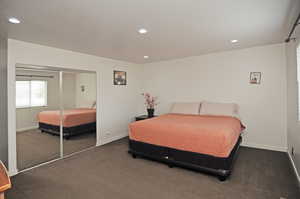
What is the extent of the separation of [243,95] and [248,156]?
4.67 ft

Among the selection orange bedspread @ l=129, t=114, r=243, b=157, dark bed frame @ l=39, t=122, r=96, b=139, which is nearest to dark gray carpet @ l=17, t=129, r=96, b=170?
dark bed frame @ l=39, t=122, r=96, b=139

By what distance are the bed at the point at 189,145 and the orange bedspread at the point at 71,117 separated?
1483 mm

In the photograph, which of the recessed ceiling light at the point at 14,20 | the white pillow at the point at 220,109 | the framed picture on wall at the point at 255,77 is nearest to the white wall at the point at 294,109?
the framed picture on wall at the point at 255,77

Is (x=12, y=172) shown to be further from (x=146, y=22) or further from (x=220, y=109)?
(x=220, y=109)

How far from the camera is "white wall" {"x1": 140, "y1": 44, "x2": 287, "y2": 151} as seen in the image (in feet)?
11.9

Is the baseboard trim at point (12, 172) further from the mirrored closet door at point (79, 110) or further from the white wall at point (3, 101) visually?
the mirrored closet door at point (79, 110)

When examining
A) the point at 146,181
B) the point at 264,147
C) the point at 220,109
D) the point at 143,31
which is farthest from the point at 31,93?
the point at 264,147

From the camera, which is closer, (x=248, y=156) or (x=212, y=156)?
(x=212, y=156)

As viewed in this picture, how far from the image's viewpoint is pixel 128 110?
17.5 ft

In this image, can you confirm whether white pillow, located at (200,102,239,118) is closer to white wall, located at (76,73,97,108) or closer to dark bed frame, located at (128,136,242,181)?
dark bed frame, located at (128,136,242,181)

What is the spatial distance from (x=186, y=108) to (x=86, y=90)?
2619 millimetres

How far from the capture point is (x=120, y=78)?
4.94 m

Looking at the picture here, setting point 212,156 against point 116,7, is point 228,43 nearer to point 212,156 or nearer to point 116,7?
point 212,156

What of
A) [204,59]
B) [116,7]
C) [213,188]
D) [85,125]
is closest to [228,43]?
[204,59]
